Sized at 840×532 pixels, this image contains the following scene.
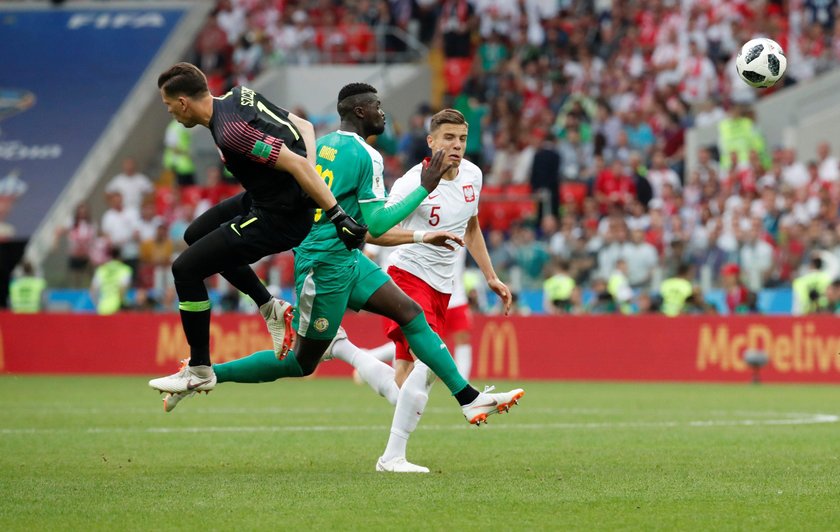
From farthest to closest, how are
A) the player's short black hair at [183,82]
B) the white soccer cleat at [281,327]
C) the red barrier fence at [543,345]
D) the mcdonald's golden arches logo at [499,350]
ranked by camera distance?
the mcdonald's golden arches logo at [499,350] → the red barrier fence at [543,345] → the white soccer cleat at [281,327] → the player's short black hair at [183,82]

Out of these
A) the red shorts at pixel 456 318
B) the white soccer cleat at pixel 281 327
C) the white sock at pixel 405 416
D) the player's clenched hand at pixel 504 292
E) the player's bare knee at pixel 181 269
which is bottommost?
the white sock at pixel 405 416

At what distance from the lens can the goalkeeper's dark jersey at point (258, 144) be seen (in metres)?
9.07

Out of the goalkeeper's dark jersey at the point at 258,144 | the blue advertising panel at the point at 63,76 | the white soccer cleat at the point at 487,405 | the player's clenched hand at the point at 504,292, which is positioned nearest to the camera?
the goalkeeper's dark jersey at the point at 258,144

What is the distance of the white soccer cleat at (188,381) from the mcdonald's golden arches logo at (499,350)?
491 inches

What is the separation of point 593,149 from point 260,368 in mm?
17410

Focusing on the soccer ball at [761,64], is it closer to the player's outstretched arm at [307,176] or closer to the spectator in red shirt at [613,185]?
the player's outstretched arm at [307,176]

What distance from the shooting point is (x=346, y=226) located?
886 centimetres

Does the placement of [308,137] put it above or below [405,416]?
above

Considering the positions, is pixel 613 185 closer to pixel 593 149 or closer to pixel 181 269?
pixel 593 149

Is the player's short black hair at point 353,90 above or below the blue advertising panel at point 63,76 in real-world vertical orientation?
below

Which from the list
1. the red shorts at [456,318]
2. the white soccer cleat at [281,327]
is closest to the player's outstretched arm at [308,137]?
the white soccer cleat at [281,327]

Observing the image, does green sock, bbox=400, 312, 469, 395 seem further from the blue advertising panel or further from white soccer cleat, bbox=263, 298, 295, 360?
the blue advertising panel

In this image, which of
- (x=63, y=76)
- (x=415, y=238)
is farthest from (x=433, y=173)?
(x=63, y=76)

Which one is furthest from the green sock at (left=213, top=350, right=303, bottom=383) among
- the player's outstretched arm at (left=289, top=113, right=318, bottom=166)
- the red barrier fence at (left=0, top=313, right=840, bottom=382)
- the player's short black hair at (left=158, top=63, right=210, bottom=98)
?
the red barrier fence at (left=0, top=313, right=840, bottom=382)
